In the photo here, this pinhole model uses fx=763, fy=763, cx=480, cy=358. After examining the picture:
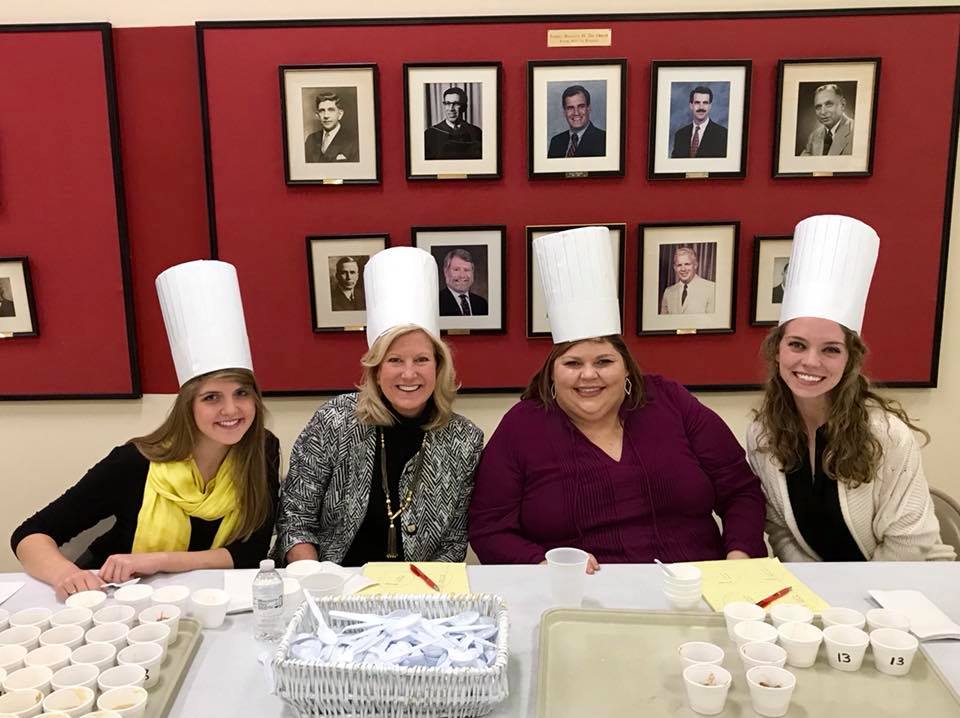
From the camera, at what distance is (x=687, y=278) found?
2545 millimetres

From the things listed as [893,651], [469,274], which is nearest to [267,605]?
[893,651]

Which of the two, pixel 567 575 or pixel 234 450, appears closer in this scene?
pixel 567 575

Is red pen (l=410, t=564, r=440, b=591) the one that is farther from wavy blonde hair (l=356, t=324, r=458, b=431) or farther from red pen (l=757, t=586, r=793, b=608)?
red pen (l=757, t=586, r=793, b=608)

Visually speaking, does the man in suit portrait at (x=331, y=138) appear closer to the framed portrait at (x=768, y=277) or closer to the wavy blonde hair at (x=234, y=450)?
the wavy blonde hair at (x=234, y=450)

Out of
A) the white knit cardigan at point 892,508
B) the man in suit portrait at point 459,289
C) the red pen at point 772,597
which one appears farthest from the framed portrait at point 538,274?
the red pen at point 772,597

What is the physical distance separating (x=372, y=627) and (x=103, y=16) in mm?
2199

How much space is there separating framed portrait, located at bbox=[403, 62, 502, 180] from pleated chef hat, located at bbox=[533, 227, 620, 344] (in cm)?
54

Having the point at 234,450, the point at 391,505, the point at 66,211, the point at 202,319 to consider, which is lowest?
the point at 391,505

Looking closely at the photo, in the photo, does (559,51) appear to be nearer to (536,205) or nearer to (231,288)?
(536,205)

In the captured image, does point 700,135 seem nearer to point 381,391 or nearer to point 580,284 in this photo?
point 580,284

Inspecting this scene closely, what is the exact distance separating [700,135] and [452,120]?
31.5 inches

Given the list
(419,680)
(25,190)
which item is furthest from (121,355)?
(419,680)

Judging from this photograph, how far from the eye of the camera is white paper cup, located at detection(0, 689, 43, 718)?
1.06 meters

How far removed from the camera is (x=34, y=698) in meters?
1.09
